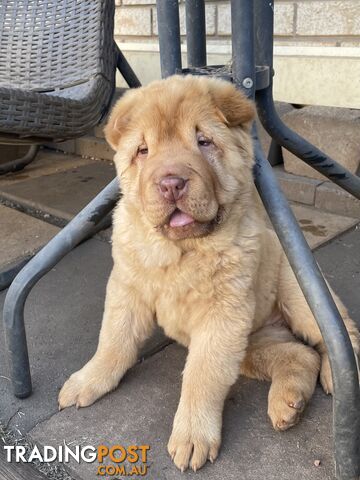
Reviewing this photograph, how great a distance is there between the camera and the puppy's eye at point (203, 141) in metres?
1.66

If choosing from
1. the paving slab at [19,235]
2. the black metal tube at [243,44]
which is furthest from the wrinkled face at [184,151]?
the paving slab at [19,235]

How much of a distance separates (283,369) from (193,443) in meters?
0.41

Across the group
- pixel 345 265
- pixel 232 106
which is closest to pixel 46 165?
pixel 345 265

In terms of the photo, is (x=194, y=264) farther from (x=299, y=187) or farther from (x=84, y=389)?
(x=299, y=187)

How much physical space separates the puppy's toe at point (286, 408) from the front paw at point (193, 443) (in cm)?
19

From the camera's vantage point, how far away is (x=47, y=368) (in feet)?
6.86

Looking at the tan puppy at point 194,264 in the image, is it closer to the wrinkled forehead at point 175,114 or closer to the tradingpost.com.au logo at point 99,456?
the wrinkled forehead at point 175,114

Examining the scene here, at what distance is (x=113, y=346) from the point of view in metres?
1.93

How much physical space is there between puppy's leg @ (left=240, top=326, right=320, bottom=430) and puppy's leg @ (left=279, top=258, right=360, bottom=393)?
4 centimetres

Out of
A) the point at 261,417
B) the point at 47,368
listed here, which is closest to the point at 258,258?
the point at 261,417

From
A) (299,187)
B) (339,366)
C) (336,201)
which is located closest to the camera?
(339,366)

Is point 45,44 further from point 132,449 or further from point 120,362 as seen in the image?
point 132,449

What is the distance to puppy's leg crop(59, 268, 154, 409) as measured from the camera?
6.19 feet

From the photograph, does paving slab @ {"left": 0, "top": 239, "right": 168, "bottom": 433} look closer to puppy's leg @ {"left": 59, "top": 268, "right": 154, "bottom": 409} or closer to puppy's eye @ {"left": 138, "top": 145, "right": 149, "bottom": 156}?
puppy's leg @ {"left": 59, "top": 268, "right": 154, "bottom": 409}
